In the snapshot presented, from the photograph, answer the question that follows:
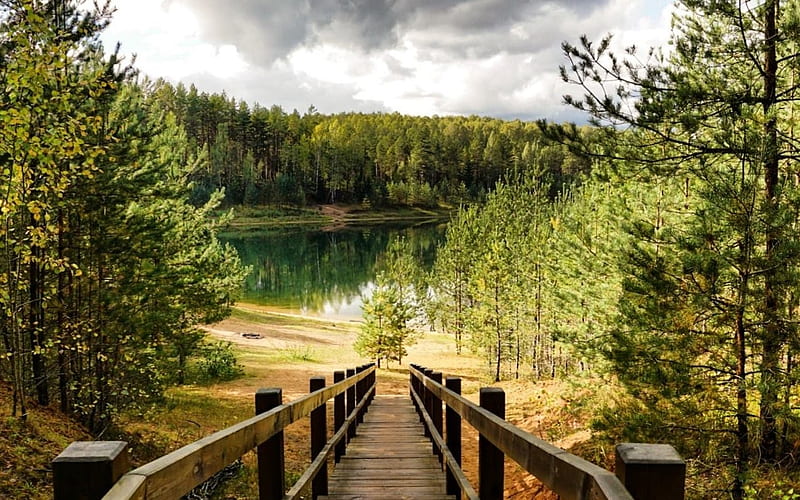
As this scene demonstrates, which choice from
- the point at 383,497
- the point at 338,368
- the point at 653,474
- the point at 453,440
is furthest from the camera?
the point at 338,368

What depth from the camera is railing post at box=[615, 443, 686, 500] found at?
3.04 feet

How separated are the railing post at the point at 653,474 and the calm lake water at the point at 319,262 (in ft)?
84.7

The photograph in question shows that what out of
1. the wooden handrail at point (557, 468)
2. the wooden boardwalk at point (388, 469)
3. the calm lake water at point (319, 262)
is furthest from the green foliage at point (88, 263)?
the calm lake water at point (319, 262)

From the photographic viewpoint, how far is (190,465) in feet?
4.22

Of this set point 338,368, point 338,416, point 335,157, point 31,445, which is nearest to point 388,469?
point 338,416

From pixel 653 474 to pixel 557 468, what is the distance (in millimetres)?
340

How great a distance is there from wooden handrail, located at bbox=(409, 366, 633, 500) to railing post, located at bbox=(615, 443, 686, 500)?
3cm

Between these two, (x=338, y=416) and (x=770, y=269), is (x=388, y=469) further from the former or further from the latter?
(x=770, y=269)

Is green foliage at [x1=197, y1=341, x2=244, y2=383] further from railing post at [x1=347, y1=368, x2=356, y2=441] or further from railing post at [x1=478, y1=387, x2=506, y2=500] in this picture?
railing post at [x1=478, y1=387, x2=506, y2=500]

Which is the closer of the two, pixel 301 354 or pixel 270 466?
pixel 270 466

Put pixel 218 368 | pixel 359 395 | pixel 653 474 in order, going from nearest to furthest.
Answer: pixel 653 474 → pixel 359 395 → pixel 218 368

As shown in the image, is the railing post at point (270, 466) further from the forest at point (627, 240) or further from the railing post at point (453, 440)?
the forest at point (627, 240)

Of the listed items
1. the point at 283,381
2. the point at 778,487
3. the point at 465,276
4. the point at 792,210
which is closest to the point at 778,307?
the point at 792,210

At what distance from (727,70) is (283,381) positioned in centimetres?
1354
